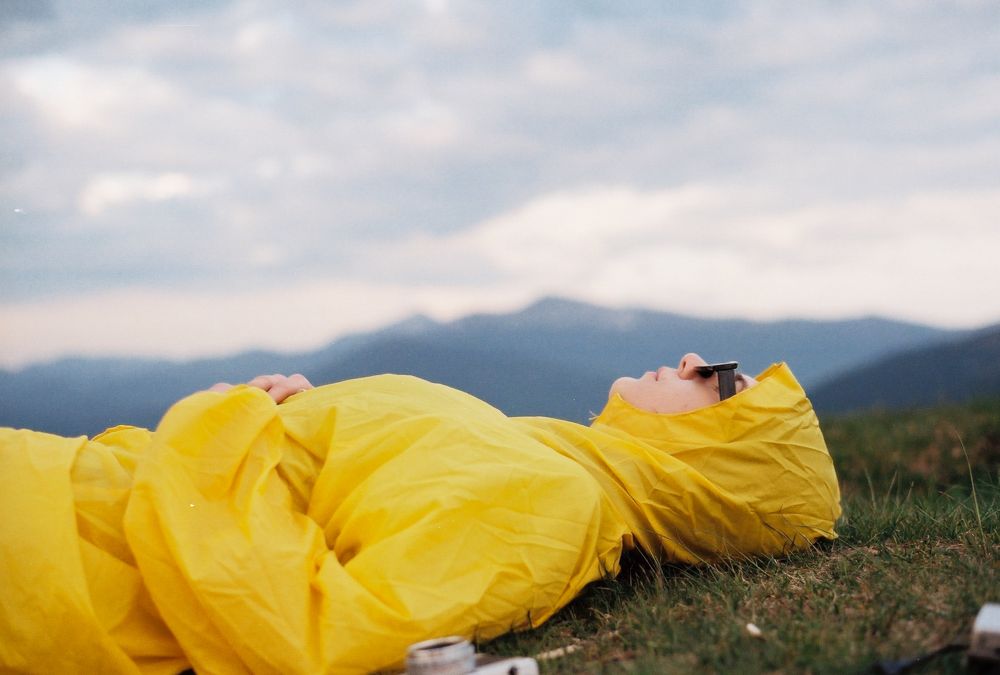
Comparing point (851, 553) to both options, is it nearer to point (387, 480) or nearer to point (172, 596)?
point (387, 480)

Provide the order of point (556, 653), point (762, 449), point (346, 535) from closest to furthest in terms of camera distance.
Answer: point (556, 653), point (346, 535), point (762, 449)

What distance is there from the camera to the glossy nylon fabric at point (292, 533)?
288cm

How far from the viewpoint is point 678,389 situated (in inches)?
161

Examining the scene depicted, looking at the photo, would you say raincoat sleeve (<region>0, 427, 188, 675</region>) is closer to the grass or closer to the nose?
the grass

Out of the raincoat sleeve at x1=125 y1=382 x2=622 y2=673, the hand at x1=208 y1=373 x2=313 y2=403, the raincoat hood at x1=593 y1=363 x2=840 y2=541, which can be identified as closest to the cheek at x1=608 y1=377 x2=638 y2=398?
the raincoat hood at x1=593 y1=363 x2=840 y2=541

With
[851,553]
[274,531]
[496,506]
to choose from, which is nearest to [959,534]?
[851,553]

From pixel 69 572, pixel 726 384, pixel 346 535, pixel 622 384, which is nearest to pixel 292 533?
pixel 346 535

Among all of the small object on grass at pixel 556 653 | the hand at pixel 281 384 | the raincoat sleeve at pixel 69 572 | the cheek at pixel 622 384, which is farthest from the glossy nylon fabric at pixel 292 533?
the cheek at pixel 622 384

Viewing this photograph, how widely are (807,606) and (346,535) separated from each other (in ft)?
5.06

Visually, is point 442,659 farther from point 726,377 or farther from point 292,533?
point 726,377

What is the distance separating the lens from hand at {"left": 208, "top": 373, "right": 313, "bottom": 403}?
399 cm

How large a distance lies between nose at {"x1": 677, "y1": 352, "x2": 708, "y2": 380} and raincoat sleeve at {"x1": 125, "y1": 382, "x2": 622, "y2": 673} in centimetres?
89

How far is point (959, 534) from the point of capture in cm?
408

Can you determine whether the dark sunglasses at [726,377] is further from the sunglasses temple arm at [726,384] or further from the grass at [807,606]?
the grass at [807,606]
